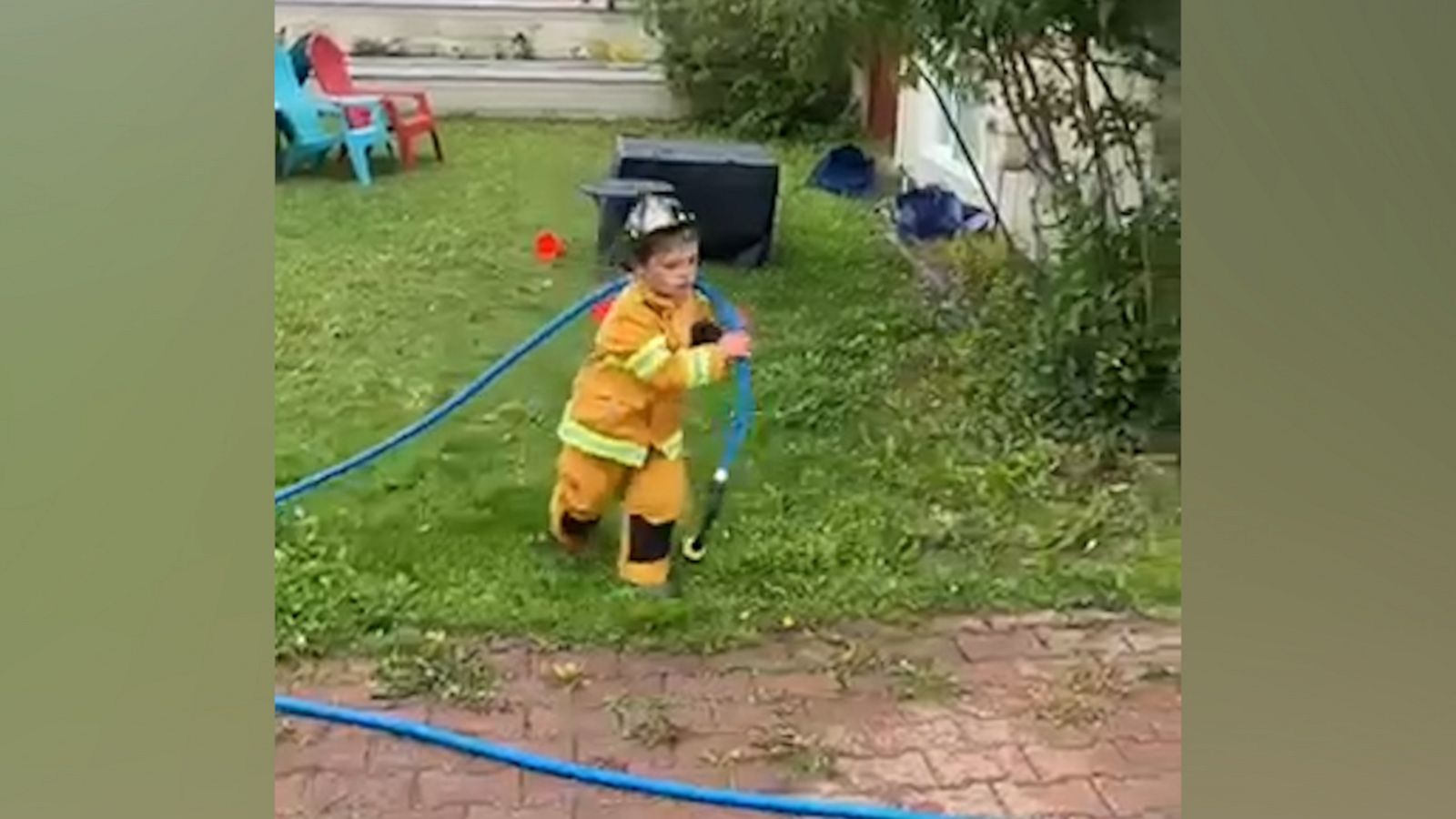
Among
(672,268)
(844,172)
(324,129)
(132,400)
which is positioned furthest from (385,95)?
(132,400)

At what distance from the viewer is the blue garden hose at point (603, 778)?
194cm

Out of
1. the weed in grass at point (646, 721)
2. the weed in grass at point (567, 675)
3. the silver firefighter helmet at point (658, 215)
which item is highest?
the silver firefighter helmet at point (658, 215)

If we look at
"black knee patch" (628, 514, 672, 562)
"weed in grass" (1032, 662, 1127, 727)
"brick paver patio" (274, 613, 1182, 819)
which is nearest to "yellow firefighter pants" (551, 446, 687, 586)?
"black knee patch" (628, 514, 672, 562)

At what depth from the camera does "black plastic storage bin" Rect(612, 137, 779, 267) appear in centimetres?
211

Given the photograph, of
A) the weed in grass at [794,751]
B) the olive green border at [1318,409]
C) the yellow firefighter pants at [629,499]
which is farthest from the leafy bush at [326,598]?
the olive green border at [1318,409]

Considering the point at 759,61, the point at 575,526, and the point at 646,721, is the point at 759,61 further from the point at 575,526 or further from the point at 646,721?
the point at 646,721

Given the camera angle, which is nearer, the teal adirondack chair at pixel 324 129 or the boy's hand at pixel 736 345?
the teal adirondack chair at pixel 324 129

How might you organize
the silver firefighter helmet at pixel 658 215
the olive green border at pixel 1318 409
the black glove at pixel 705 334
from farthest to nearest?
the black glove at pixel 705 334 < the silver firefighter helmet at pixel 658 215 < the olive green border at pixel 1318 409

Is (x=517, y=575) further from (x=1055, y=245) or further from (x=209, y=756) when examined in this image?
(x=209, y=756)

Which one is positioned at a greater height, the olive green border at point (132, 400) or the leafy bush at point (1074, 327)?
the olive green border at point (132, 400)

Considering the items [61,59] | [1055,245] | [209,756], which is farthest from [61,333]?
[1055,245]

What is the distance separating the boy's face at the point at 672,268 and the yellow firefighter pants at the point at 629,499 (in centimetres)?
25

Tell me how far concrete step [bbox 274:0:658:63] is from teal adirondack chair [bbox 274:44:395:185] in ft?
0.22

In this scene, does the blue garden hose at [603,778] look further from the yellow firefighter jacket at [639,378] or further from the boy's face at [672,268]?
the boy's face at [672,268]
